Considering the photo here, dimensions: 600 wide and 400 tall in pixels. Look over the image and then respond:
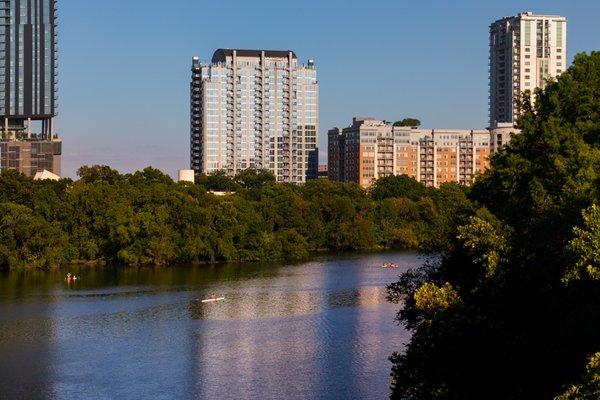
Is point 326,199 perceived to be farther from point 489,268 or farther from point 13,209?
point 489,268

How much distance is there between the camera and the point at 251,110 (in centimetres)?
13988

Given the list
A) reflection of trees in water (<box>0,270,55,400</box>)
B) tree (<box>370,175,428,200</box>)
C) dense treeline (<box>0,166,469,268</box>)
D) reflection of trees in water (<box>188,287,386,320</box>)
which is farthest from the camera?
tree (<box>370,175,428,200</box>)

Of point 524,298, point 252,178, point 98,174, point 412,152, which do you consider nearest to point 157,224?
point 98,174

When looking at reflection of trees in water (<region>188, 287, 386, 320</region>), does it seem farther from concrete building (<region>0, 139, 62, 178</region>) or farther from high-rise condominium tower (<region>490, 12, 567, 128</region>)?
high-rise condominium tower (<region>490, 12, 567, 128</region>)

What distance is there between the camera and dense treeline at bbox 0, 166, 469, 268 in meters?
67.8

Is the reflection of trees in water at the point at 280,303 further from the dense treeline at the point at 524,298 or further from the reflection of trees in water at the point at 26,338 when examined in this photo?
the dense treeline at the point at 524,298

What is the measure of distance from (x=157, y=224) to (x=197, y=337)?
3098 cm

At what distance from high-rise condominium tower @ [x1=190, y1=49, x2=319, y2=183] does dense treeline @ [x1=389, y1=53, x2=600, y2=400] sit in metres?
111

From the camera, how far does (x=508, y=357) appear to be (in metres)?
A: 21.1

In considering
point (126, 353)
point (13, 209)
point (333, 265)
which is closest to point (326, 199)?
point (333, 265)

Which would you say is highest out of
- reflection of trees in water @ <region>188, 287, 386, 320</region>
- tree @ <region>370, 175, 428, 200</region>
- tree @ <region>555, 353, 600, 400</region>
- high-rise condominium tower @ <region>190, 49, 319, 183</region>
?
high-rise condominium tower @ <region>190, 49, 319, 183</region>

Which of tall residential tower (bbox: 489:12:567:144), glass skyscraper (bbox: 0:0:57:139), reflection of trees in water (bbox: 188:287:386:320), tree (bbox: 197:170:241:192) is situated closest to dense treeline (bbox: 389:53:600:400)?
reflection of trees in water (bbox: 188:287:386:320)

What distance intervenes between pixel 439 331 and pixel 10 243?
4887cm

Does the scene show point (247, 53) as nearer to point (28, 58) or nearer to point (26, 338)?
point (28, 58)
